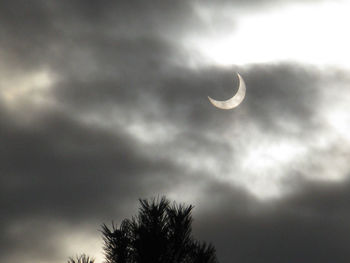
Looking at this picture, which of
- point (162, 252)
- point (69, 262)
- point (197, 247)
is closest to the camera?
point (162, 252)

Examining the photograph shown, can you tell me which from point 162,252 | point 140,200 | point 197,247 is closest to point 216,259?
point 197,247

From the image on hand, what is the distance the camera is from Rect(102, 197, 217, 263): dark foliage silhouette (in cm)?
1261

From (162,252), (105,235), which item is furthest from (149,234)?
(105,235)

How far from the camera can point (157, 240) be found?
12742mm

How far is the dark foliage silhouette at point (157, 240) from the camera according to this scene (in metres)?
12.6

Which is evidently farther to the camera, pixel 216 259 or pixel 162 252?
pixel 216 259

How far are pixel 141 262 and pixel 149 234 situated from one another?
30.3 inches

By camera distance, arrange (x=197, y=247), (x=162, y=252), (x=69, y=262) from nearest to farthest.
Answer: (x=162, y=252) < (x=197, y=247) < (x=69, y=262)

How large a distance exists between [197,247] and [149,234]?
1.44 meters

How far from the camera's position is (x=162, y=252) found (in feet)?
41.1

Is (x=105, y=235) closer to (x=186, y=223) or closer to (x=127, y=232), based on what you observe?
(x=127, y=232)

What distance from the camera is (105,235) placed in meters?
14.2

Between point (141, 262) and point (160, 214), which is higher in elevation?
point (160, 214)

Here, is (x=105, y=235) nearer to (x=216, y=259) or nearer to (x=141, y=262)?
(x=141, y=262)
